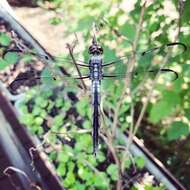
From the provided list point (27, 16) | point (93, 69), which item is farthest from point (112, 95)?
point (27, 16)

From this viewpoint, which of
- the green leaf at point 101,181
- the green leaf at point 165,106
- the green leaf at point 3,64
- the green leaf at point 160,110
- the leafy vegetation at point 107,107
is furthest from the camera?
the green leaf at point 160,110

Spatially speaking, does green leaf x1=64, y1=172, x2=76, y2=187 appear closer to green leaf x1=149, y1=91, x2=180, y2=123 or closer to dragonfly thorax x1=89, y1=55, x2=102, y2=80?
green leaf x1=149, y1=91, x2=180, y2=123

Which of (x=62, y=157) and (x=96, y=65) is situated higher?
(x=96, y=65)

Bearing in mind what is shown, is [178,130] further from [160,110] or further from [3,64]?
[3,64]

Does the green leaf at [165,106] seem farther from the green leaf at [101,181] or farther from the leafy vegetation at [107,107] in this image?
the green leaf at [101,181]

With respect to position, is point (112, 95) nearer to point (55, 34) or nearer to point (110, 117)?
point (110, 117)

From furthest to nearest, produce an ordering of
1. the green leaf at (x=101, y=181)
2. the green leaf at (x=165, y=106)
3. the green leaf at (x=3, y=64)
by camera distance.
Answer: the green leaf at (x=165, y=106), the green leaf at (x=101, y=181), the green leaf at (x=3, y=64)

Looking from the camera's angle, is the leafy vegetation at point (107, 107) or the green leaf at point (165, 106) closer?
the leafy vegetation at point (107, 107)

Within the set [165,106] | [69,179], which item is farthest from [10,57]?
[165,106]

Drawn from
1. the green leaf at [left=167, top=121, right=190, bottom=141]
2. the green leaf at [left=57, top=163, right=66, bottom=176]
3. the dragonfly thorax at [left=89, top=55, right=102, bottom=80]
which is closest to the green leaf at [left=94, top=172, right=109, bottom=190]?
the green leaf at [left=57, top=163, right=66, bottom=176]

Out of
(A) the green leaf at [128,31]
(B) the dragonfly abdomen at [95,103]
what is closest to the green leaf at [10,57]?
(B) the dragonfly abdomen at [95,103]

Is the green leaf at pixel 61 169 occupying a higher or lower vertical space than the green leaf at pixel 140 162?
higher
